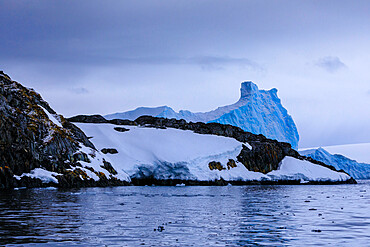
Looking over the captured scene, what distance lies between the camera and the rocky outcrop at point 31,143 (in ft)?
210

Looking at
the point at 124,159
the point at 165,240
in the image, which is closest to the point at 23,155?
the point at 124,159

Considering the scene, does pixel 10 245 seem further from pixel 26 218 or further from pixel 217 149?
pixel 217 149

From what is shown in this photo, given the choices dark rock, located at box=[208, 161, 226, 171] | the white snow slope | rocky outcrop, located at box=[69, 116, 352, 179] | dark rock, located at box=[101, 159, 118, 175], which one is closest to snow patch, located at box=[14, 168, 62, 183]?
dark rock, located at box=[101, 159, 118, 175]

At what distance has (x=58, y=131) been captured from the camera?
265ft

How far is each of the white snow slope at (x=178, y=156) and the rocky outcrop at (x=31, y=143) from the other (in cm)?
1791

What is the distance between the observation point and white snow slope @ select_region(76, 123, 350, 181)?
10638cm

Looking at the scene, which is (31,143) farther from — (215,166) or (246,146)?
(246,146)

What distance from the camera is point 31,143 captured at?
69812mm

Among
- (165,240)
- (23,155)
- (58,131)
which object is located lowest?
(165,240)

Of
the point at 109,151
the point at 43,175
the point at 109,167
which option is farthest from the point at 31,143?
the point at 109,151

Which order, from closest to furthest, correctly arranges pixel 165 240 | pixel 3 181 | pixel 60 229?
pixel 165 240
pixel 60 229
pixel 3 181

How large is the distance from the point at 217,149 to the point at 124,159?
2803 centimetres

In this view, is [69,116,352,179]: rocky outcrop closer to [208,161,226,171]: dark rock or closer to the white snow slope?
[208,161,226,171]: dark rock

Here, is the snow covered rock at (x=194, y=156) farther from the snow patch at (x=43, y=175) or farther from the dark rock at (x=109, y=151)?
the snow patch at (x=43, y=175)
